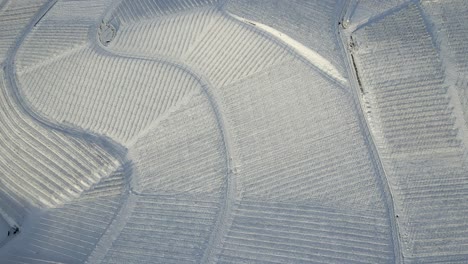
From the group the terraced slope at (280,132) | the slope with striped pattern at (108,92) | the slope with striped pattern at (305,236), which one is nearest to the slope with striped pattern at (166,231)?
the terraced slope at (280,132)

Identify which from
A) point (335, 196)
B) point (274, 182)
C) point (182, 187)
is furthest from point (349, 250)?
point (182, 187)

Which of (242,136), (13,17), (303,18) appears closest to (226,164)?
(242,136)

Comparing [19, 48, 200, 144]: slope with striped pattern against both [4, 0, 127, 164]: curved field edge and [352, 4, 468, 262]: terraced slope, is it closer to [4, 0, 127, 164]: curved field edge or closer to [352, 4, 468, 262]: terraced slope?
[4, 0, 127, 164]: curved field edge

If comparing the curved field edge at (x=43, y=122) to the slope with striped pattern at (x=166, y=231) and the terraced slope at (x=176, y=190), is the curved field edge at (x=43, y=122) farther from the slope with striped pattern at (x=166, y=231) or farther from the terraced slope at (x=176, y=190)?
the slope with striped pattern at (x=166, y=231)

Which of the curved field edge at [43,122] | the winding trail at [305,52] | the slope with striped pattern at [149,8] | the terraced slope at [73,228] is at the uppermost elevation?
the slope with striped pattern at [149,8]

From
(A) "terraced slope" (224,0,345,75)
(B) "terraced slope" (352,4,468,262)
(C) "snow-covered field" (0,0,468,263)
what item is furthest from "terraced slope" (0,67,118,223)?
(B) "terraced slope" (352,4,468,262)

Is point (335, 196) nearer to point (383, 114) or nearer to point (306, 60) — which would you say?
point (383, 114)

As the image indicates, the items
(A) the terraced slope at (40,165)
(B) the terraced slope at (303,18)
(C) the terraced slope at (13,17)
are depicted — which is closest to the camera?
(B) the terraced slope at (303,18)
